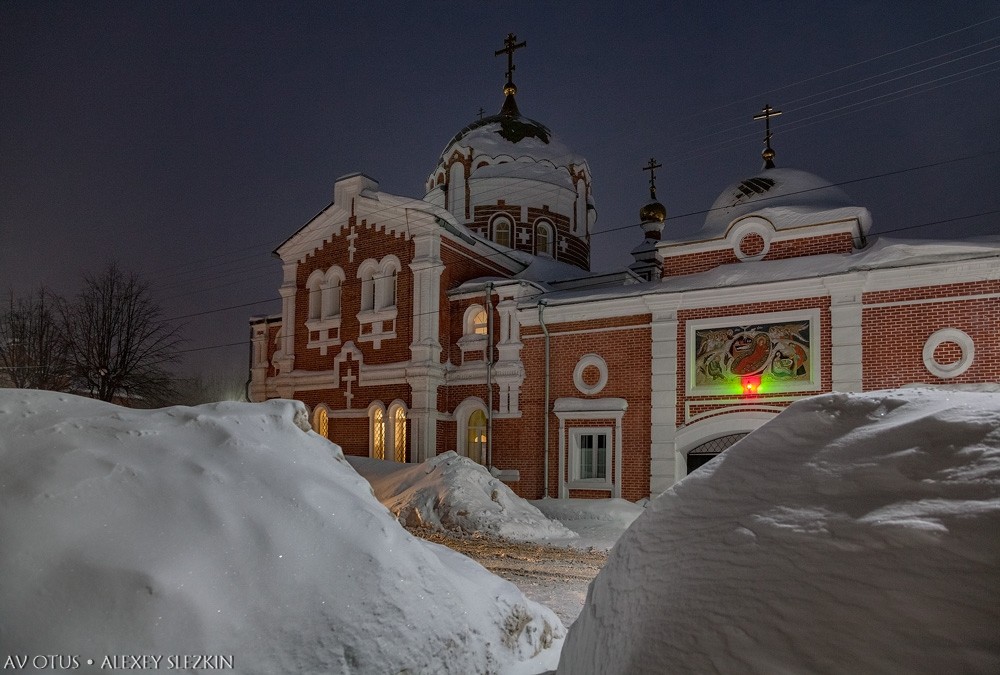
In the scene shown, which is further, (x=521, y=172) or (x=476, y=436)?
(x=521, y=172)

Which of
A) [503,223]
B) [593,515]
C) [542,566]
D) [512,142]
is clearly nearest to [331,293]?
[503,223]

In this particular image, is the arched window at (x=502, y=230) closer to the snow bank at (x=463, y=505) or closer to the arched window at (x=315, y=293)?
the arched window at (x=315, y=293)

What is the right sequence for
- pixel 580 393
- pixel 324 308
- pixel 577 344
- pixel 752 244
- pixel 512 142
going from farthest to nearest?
pixel 512 142
pixel 324 308
pixel 577 344
pixel 580 393
pixel 752 244

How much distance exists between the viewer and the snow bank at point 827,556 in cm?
225

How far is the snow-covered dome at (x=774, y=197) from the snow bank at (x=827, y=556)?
45.6 ft

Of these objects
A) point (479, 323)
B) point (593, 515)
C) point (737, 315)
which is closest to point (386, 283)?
point (479, 323)

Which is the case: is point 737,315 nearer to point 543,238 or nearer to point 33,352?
point 543,238

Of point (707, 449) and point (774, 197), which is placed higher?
point (774, 197)

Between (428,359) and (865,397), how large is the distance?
16.5 metres

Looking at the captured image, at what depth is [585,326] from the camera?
1758cm

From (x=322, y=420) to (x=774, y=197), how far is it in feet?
47.5

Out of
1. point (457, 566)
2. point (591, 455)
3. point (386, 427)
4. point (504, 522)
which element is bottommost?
point (504, 522)

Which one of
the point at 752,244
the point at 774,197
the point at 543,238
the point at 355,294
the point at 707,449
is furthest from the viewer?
the point at 543,238

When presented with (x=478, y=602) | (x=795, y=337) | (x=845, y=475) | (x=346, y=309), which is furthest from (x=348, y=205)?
(x=845, y=475)
